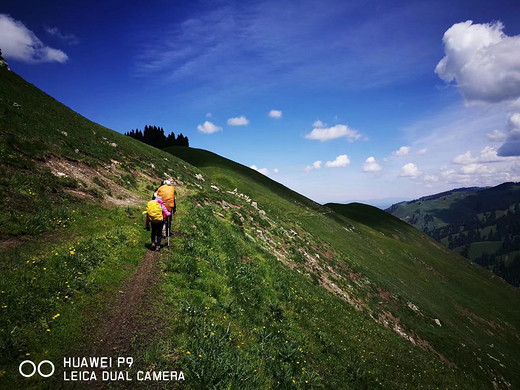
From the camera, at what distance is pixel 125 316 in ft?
29.1

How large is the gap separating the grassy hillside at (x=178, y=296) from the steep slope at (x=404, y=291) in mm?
372

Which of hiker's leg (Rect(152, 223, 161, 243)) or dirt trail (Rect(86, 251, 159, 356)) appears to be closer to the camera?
dirt trail (Rect(86, 251, 159, 356))

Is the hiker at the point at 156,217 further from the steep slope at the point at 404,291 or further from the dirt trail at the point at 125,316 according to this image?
the steep slope at the point at 404,291

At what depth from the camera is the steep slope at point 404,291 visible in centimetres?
2666

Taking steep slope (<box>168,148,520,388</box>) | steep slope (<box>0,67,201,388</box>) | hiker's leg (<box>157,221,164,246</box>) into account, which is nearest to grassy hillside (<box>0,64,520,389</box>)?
steep slope (<box>0,67,201,388</box>)

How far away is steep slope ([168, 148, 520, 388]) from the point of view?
26656mm

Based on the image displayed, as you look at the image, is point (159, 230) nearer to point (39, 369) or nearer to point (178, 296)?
point (178, 296)

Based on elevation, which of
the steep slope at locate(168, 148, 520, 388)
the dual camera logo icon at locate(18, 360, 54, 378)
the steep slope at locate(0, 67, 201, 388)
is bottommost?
the steep slope at locate(168, 148, 520, 388)

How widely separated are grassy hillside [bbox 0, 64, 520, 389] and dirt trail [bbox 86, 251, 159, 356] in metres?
0.07

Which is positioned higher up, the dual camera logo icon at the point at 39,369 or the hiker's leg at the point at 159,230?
the hiker's leg at the point at 159,230

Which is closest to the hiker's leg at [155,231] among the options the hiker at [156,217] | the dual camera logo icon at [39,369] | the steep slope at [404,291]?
the hiker at [156,217]

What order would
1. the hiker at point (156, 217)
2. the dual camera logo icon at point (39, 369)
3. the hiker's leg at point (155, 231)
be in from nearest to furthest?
the dual camera logo icon at point (39, 369) → the hiker at point (156, 217) → the hiker's leg at point (155, 231)

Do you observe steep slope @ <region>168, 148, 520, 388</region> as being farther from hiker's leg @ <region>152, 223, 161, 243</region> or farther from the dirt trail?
the dirt trail

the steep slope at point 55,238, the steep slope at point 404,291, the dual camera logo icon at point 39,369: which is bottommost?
the steep slope at point 404,291
